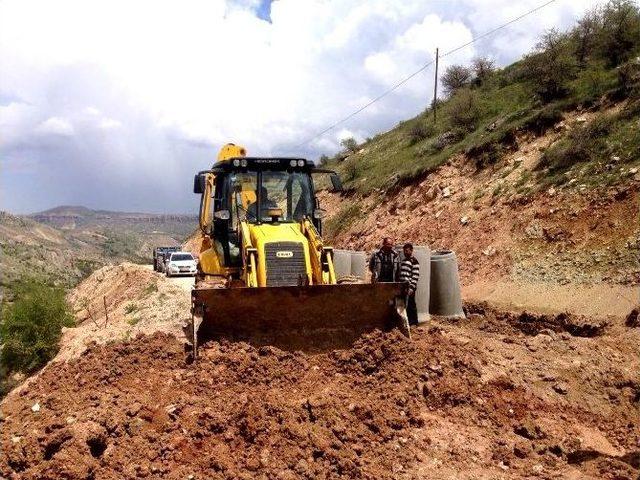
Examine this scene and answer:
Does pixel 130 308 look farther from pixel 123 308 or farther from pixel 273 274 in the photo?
pixel 273 274

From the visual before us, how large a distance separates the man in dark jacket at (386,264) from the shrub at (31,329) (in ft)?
25.1

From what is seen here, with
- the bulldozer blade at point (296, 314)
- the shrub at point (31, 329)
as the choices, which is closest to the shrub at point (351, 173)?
the shrub at point (31, 329)

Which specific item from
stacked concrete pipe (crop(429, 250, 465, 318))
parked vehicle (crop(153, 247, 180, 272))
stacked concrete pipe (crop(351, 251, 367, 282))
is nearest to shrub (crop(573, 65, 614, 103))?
stacked concrete pipe (crop(351, 251, 367, 282))

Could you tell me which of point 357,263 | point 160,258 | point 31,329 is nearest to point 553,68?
point 357,263

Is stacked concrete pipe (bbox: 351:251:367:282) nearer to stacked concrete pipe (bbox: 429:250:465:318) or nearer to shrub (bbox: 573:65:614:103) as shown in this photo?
stacked concrete pipe (bbox: 429:250:465:318)

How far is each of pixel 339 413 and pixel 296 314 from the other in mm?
2016

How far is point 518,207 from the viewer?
17781mm

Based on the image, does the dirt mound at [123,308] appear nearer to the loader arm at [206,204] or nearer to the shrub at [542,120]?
the loader arm at [206,204]

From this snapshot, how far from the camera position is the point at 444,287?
11336 mm

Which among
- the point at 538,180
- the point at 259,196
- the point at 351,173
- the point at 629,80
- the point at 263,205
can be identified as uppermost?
the point at 629,80

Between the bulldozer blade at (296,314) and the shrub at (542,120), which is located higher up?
the shrub at (542,120)

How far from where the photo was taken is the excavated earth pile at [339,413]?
5.52m

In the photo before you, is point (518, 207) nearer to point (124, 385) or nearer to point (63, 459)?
point (124, 385)

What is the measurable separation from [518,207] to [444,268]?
25.2ft
